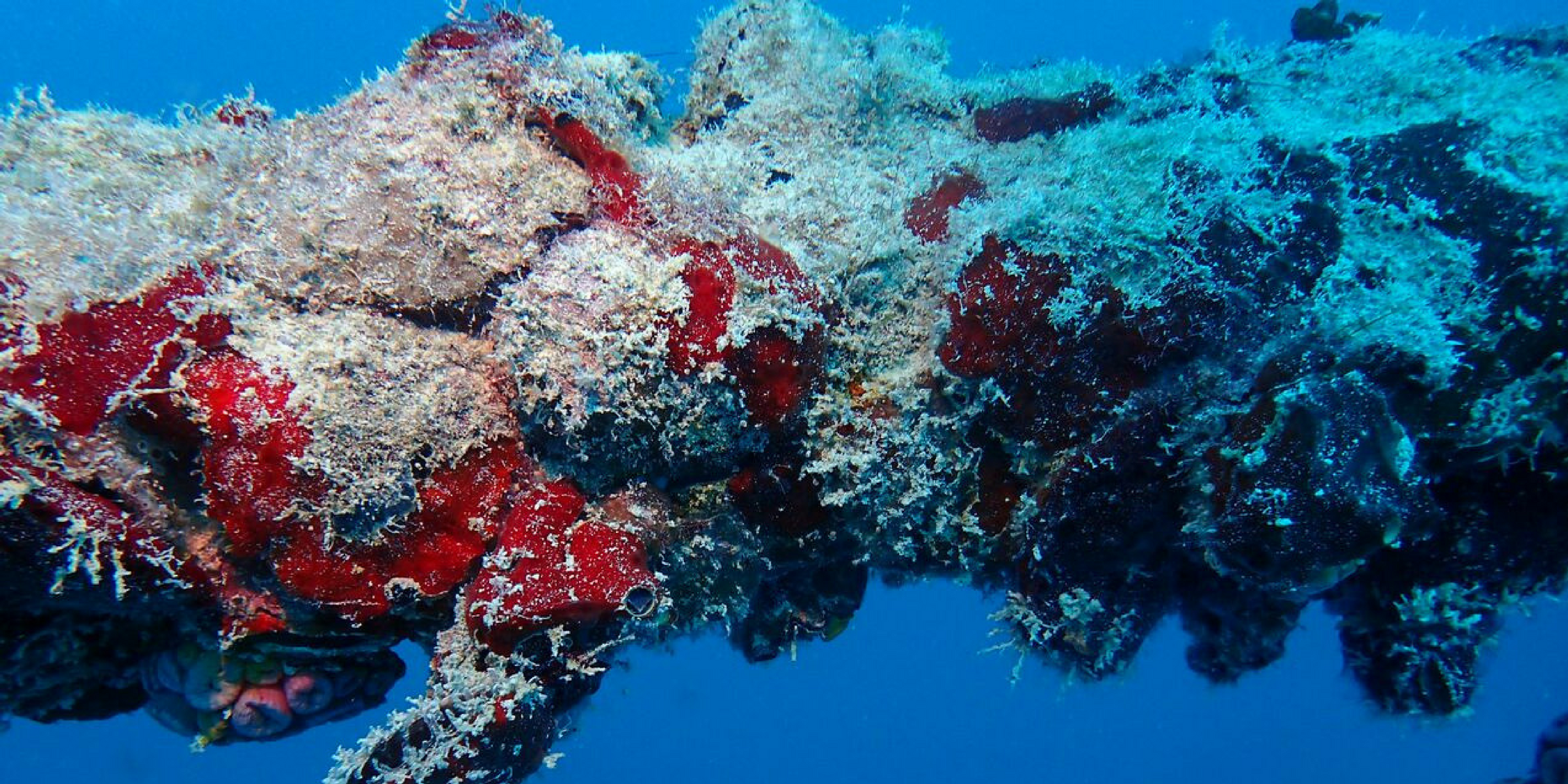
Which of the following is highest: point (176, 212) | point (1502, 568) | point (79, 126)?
point (79, 126)

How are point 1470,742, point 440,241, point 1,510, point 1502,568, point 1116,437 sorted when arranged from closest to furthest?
point 1,510 < point 440,241 < point 1116,437 < point 1502,568 < point 1470,742

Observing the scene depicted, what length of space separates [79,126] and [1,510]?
162 centimetres

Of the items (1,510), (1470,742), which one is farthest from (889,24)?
(1470,742)

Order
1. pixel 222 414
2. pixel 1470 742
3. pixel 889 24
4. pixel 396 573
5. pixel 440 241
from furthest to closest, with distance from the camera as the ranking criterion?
1. pixel 1470 742
2. pixel 889 24
3. pixel 440 241
4. pixel 396 573
5. pixel 222 414

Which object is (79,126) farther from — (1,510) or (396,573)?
(396,573)

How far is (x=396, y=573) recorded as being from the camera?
2514 mm

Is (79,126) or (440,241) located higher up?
(79,126)

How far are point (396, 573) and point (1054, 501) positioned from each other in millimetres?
2420

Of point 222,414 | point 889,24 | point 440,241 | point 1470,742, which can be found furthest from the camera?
point 1470,742

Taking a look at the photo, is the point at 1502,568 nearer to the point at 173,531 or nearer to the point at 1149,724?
the point at 173,531

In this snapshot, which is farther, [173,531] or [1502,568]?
[1502,568]

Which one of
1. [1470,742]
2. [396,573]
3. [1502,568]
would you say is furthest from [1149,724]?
[396,573]

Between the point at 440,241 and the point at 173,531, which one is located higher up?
the point at 440,241

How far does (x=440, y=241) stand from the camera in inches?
107
